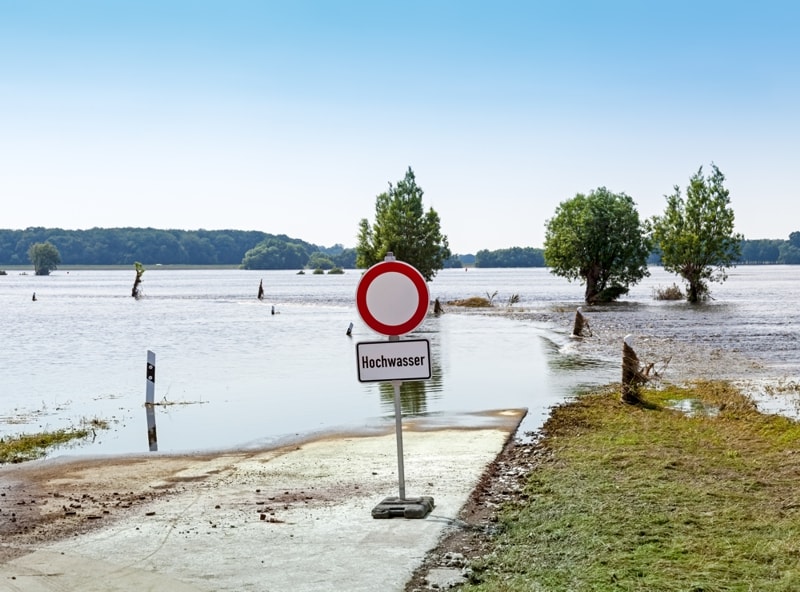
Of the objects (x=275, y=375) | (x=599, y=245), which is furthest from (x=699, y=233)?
(x=275, y=375)

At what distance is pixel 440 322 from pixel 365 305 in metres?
46.8

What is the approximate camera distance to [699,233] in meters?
77.5

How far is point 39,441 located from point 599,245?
68.8 metres

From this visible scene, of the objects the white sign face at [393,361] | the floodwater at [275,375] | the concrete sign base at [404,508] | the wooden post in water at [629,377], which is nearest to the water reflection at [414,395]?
the floodwater at [275,375]

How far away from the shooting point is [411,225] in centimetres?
8706

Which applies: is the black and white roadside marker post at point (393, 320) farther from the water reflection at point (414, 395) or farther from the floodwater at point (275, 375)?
the water reflection at point (414, 395)

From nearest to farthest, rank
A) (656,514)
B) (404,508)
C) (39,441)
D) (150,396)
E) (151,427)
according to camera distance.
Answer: (656,514) < (404,508) < (39,441) < (151,427) < (150,396)

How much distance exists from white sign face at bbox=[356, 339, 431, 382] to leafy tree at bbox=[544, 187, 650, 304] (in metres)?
71.6

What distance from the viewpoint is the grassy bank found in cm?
665

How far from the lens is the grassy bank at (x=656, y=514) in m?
6.65

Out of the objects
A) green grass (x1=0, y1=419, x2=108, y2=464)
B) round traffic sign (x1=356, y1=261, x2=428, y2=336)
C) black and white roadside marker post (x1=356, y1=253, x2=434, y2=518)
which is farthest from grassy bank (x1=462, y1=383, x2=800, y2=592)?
green grass (x1=0, y1=419, x2=108, y2=464)

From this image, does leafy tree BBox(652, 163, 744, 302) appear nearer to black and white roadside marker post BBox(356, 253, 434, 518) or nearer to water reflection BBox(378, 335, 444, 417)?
water reflection BBox(378, 335, 444, 417)

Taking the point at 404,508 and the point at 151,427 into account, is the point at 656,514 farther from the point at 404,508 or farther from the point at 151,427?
the point at 151,427

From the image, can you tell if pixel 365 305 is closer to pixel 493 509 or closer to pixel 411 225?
pixel 493 509
